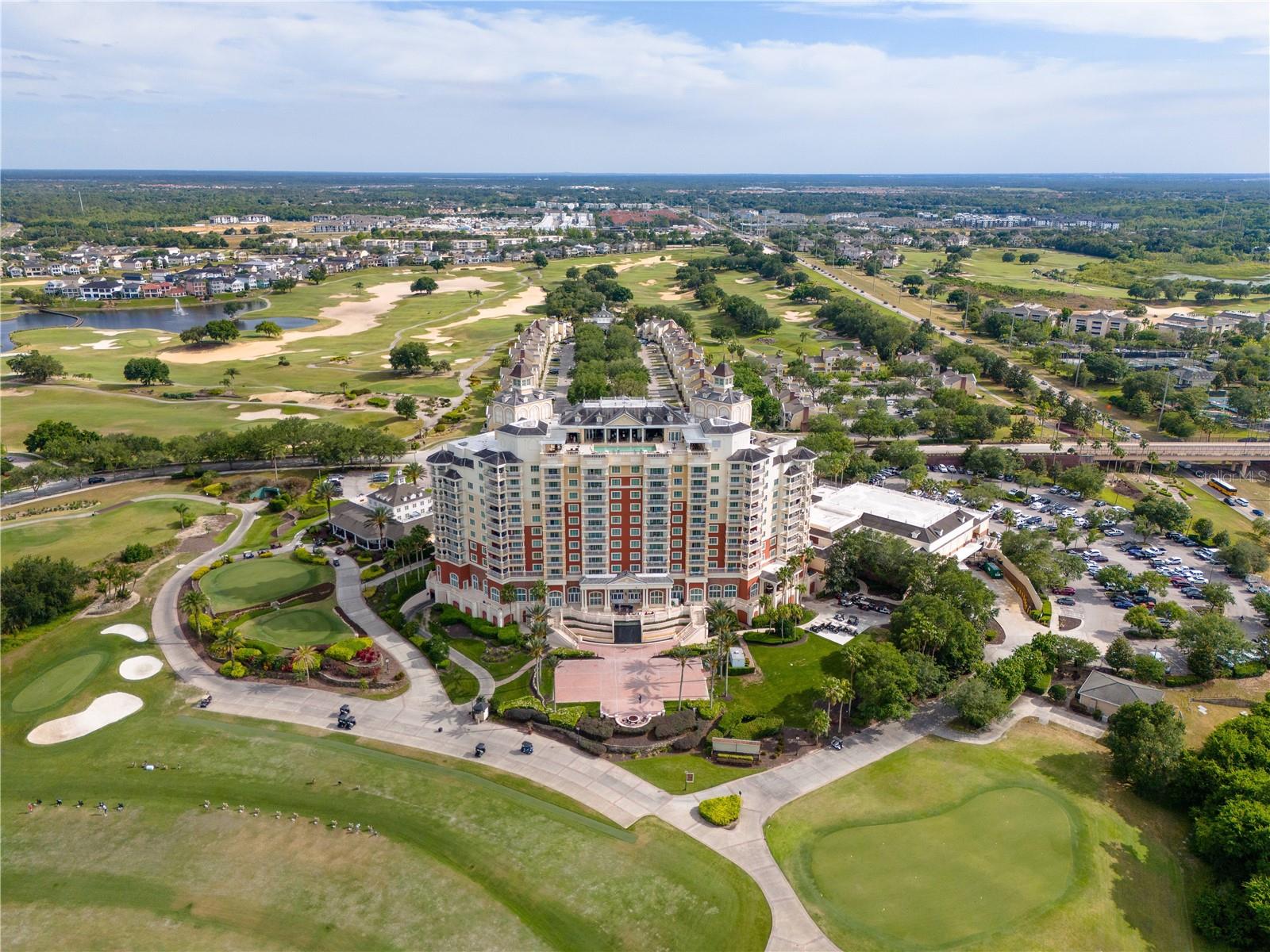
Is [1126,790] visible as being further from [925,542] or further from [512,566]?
[512,566]

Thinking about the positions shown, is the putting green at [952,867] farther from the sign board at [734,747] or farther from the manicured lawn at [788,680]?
the manicured lawn at [788,680]

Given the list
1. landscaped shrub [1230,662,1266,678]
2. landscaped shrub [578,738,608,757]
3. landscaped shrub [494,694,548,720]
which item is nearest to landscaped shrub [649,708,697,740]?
landscaped shrub [578,738,608,757]

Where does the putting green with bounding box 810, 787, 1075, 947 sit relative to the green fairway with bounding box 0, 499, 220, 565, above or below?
below

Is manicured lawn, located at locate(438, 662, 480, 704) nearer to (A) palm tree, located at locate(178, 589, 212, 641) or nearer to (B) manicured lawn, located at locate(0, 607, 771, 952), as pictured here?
(B) manicured lawn, located at locate(0, 607, 771, 952)

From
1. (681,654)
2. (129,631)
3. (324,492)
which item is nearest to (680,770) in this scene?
(681,654)

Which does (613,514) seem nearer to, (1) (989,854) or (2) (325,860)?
(2) (325,860)

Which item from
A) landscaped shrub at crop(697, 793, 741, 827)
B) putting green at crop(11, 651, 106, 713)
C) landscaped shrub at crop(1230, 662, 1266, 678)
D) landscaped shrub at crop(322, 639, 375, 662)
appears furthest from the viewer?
landscaped shrub at crop(322, 639, 375, 662)
